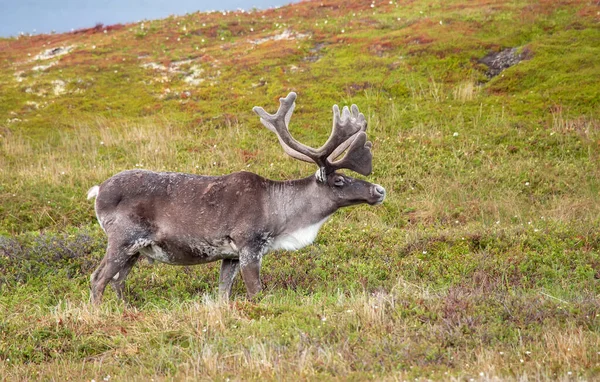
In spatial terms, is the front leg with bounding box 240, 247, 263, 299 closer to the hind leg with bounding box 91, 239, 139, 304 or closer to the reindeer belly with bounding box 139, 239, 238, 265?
the reindeer belly with bounding box 139, 239, 238, 265

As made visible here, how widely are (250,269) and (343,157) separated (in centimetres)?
197

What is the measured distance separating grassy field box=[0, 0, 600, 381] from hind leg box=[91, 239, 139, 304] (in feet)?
1.36

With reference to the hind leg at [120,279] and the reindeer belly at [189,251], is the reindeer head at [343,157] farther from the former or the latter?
the hind leg at [120,279]

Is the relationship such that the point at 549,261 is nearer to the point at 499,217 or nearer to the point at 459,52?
the point at 499,217

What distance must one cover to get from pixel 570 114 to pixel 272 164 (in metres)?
8.42

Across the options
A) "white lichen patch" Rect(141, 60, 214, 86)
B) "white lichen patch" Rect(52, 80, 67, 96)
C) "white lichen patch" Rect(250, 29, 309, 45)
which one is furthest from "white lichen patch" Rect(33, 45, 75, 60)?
"white lichen patch" Rect(250, 29, 309, 45)

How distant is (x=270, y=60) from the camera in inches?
1144

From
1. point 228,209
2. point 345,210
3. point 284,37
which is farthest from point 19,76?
point 228,209

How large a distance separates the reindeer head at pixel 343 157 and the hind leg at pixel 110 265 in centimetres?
261

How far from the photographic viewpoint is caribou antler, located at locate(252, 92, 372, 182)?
10363 mm

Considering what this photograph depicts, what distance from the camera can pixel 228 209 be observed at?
10.3 meters

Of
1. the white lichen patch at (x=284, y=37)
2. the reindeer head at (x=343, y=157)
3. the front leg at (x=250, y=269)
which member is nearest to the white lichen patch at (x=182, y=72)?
the white lichen patch at (x=284, y=37)

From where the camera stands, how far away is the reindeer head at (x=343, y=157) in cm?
1039

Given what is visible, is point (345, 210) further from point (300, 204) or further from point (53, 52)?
point (53, 52)
